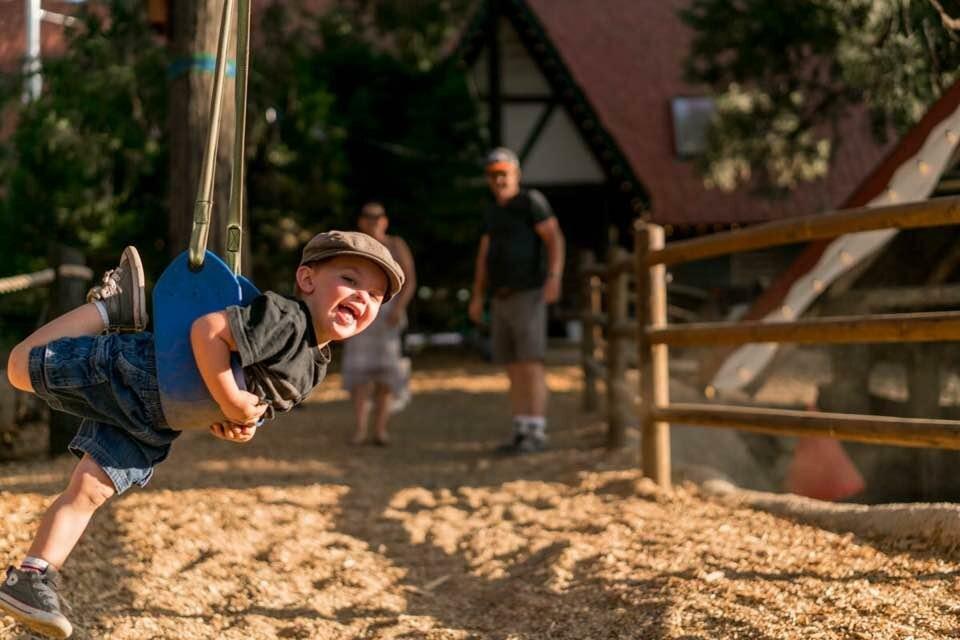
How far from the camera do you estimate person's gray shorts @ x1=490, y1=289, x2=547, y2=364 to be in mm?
6551

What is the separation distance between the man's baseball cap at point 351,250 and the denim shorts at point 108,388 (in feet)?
1.52

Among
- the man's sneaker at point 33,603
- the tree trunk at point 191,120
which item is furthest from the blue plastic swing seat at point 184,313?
the tree trunk at point 191,120

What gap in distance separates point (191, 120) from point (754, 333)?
348cm

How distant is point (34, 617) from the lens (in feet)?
8.22

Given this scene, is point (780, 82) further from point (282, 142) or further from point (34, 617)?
point (34, 617)

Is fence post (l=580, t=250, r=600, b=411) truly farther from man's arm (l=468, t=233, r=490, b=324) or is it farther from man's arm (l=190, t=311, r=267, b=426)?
man's arm (l=190, t=311, r=267, b=426)

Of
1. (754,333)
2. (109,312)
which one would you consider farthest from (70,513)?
(754,333)

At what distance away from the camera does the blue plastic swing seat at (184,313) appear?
8.29ft

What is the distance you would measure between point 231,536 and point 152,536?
11.8 inches

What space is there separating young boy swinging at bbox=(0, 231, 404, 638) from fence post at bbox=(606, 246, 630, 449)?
3962mm

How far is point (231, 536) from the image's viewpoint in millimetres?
4207

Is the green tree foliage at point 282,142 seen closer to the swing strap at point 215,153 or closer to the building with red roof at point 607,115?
the building with red roof at point 607,115

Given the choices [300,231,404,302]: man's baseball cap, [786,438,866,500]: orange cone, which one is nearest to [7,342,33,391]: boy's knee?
[300,231,404,302]: man's baseball cap

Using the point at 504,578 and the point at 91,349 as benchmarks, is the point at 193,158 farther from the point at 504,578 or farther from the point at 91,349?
the point at 91,349
